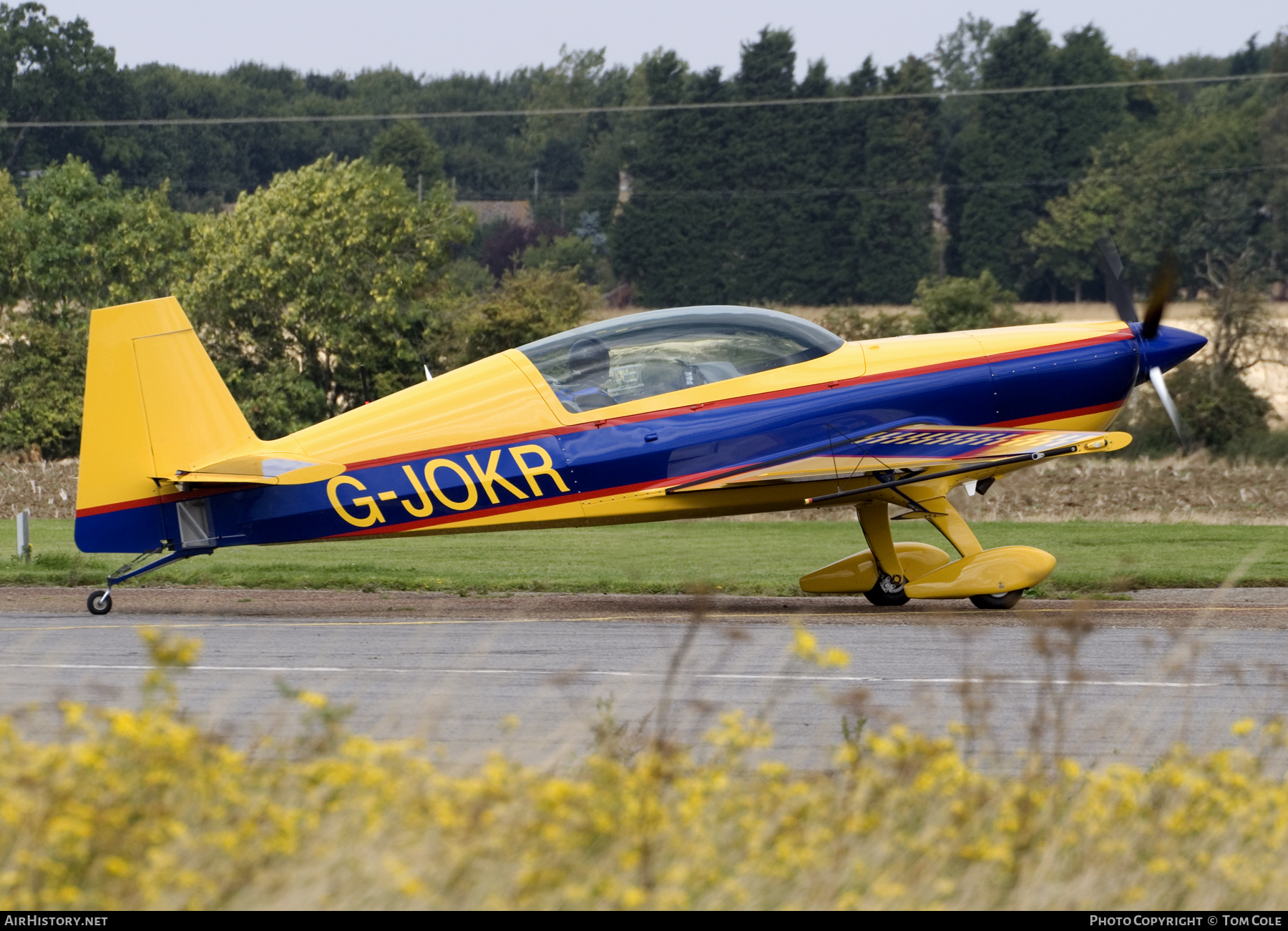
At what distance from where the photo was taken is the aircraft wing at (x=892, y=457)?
1334cm

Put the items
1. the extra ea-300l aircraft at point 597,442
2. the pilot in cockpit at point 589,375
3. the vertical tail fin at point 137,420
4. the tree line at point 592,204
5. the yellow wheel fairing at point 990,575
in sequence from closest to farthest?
the vertical tail fin at point 137,420, the extra ea-300l aircraft at point 597,442, the pilot in cockpit at point 589,375, the yellow wheel fairing at point 990,575, the tree line at point 592,204

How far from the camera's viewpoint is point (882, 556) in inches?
566

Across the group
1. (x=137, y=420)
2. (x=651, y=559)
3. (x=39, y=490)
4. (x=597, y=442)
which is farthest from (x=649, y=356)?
(x=39, y=490)

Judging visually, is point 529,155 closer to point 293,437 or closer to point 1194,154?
point 1194,154

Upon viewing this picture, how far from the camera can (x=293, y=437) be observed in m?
13.5

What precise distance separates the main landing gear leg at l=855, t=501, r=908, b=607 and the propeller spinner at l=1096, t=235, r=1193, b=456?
293 centimetres

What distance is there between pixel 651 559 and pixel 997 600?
22.7 ft

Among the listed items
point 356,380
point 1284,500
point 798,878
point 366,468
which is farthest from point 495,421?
point 356,380

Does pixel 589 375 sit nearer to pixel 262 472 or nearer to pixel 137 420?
pixel 262 472

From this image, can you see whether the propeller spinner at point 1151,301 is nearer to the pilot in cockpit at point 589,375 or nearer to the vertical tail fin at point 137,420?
the pilot in cockpit at point 589,375

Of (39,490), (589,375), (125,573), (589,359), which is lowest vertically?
(39,490)

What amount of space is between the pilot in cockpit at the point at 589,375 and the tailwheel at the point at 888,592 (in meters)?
3.38

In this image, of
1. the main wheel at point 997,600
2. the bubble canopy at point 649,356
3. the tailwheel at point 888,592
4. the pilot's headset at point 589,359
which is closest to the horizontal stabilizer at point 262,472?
the bubble canopy at point 649,356
